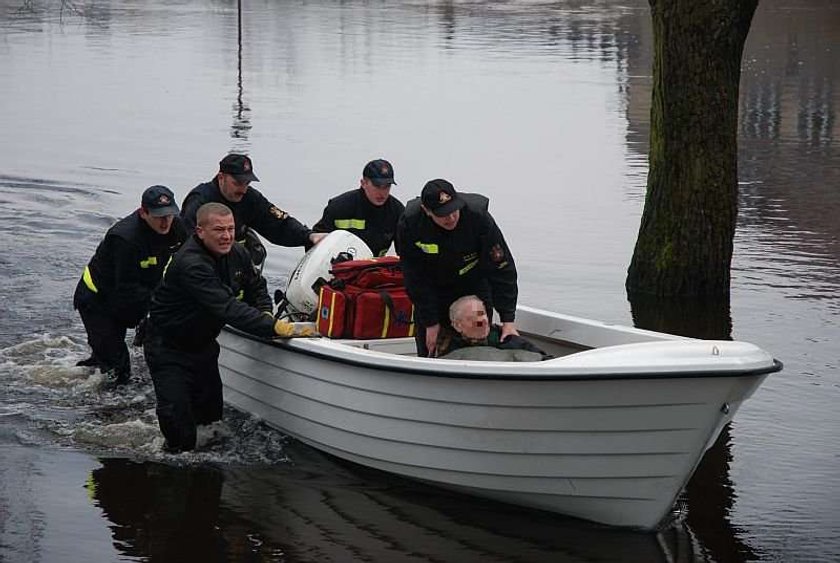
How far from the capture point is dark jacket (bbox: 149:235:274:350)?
27.3 feet

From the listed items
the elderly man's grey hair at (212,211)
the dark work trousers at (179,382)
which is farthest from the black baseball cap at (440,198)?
the dark work trousers at (179,382)

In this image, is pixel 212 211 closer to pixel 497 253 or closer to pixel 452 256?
pixel 452 256

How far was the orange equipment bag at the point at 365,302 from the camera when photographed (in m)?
8.96

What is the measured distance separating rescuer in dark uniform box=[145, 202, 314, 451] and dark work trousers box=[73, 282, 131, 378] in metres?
1.25

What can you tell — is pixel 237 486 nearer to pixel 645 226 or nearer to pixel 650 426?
pixel 650 426

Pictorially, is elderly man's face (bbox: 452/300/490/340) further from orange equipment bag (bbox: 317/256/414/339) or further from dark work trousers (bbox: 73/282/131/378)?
dark work trousers (bbox: 73/282/131/378)

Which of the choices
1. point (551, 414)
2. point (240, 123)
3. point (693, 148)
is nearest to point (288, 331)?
point (551, 414)

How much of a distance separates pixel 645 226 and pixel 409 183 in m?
6.67

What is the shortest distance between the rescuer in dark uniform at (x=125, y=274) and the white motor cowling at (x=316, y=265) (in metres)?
0.82

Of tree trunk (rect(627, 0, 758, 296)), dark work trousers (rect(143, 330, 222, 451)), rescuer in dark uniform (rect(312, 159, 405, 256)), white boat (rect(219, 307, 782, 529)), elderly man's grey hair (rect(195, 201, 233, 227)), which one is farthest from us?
tree trunk (rect(627, 0, 758, 296))

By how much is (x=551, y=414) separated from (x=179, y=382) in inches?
97.3

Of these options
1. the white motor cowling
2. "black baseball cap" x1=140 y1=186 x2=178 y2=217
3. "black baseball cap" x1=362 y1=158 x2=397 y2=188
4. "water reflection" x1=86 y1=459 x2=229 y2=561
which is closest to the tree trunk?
"black baseball cap" x1=362 y1=158 x2=397 y2=188

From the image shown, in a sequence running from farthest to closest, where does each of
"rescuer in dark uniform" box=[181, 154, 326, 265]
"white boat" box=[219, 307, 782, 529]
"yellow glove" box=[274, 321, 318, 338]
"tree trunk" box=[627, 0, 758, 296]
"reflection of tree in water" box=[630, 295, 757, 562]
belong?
1. "tree trunk" box=[627, 0, 758, 296]
2. "rescuer in dark uniform" box=[181, 154, 326, 265]
3. "yellow glove" box=[274, 321, 318, 338]
4. "reflection of tree in water" box=[630, 295, 757, 562]
5. "white boat" box=[219, 307, 782, 529]

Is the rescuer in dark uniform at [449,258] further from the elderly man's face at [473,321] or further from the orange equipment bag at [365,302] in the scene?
the orange equipment bag at [365,302]
